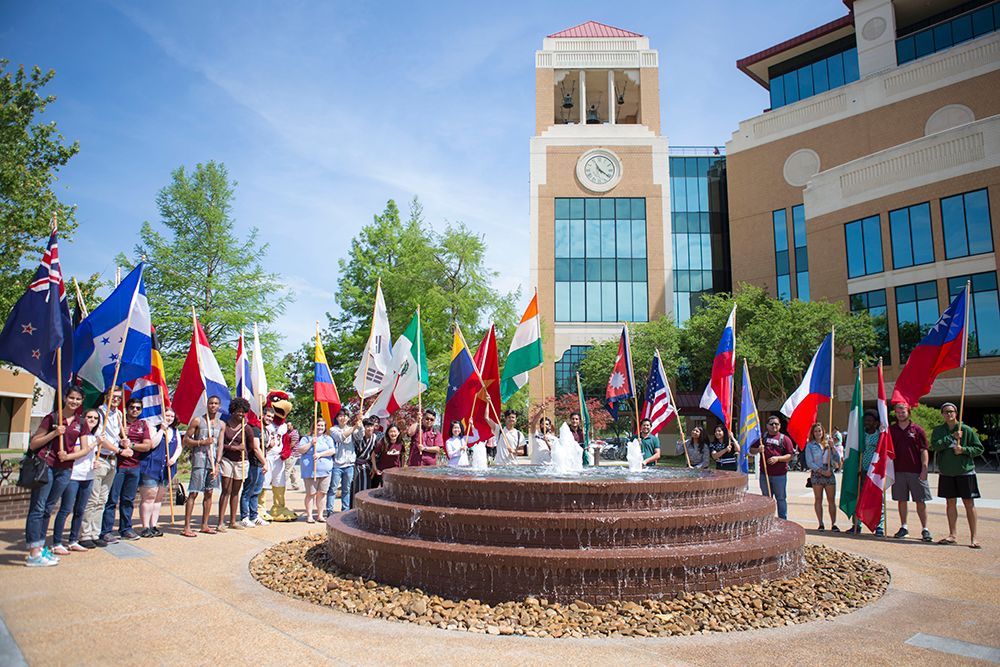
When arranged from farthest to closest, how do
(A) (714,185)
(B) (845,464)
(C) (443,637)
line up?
(A) (714,185), (B) (845,464), (C) (443,637)

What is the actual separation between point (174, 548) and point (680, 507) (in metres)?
6.19

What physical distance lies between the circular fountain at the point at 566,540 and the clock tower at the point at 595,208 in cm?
3551

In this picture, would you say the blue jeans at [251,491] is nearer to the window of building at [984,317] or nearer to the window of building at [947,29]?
the window of building at [984,317]

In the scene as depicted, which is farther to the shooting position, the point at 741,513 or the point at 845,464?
the point at 845,464

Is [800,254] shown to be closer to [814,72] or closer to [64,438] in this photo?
[814,72]

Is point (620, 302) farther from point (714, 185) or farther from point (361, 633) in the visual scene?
point (361, 633)

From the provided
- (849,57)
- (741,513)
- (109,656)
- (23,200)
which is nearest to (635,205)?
(849,57)

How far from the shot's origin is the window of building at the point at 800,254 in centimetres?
3891

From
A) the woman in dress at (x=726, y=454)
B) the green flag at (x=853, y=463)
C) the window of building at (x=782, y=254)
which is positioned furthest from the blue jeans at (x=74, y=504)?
the window of building at (x=782, y=254)

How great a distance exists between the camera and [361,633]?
470 cm

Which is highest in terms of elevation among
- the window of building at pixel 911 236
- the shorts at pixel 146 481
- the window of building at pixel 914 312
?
the window of building at pixel 911 236

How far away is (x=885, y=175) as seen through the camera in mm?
31109

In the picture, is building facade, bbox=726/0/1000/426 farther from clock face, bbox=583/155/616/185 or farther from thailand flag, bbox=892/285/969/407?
thailand flag, bbox=892/285/969/407

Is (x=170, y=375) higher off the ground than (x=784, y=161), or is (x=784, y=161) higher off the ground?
(x=784, y=161)
